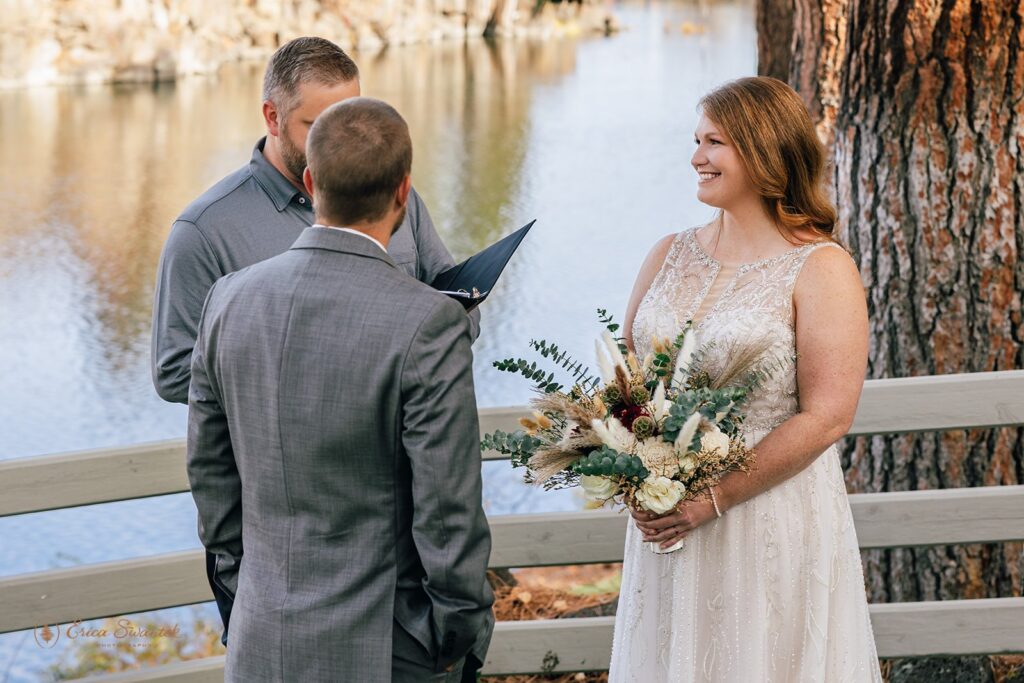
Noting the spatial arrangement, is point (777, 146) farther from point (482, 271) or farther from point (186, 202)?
point (186, 202)

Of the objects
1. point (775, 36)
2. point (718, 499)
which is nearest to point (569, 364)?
point (718, 499)

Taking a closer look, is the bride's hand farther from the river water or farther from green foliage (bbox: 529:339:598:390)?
the river water

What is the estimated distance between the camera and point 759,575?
7.86 ft

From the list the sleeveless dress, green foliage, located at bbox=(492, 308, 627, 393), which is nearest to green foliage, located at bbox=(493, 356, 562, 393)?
green foliage, located at bbox=(492, 308, 627, 393)

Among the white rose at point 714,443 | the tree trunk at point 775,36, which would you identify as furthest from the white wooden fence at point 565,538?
the tree trunk at point 775,36

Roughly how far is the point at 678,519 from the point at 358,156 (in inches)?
39.4

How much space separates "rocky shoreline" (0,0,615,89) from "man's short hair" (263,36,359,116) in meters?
11.9

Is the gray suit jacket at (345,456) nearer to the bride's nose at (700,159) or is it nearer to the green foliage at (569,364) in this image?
the green foliage at (569,364)

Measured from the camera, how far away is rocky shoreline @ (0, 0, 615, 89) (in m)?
16.6

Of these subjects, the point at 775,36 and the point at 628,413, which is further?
the point at 775,36

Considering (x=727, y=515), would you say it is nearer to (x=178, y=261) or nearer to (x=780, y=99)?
(x=780, y=99)

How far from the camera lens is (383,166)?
1.76m

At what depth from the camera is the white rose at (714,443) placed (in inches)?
81.0

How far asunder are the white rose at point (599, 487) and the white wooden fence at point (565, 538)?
787mm
